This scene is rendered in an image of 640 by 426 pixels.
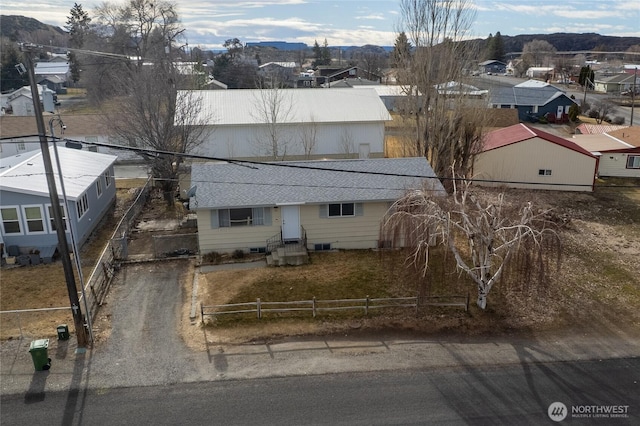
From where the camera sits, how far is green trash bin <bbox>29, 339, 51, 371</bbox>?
13992 millimetres

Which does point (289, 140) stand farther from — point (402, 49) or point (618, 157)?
point (618, 157)

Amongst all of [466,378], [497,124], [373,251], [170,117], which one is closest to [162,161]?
[170,117]

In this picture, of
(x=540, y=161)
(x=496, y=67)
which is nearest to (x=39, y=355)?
(x=540, y=161)

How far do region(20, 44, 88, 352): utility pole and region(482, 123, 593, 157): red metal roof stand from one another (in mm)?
25889

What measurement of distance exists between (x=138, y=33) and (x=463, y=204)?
204ft

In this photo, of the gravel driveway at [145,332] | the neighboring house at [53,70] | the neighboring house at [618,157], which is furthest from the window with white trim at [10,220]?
the neighboring house at [53,70]

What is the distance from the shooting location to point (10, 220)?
71.8ft

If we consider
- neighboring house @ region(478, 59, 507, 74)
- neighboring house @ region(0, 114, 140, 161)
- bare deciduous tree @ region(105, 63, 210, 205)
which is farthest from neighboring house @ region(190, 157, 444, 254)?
neighboring house @ region(478, 59, 507, 74)

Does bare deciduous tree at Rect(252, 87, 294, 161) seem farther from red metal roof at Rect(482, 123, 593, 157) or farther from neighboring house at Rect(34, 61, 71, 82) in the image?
neighboring house at Rect(34, 61, 71, 82)

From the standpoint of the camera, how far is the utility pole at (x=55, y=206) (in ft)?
41.7

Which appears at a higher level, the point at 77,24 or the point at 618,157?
the point at 77,24

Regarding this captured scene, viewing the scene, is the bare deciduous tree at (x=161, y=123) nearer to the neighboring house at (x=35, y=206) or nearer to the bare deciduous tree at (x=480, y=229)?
the neighboring house at (x=35, y=206)

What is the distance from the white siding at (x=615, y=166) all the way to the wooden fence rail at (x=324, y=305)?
24.6 m

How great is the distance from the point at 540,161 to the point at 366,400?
82.0 feet
